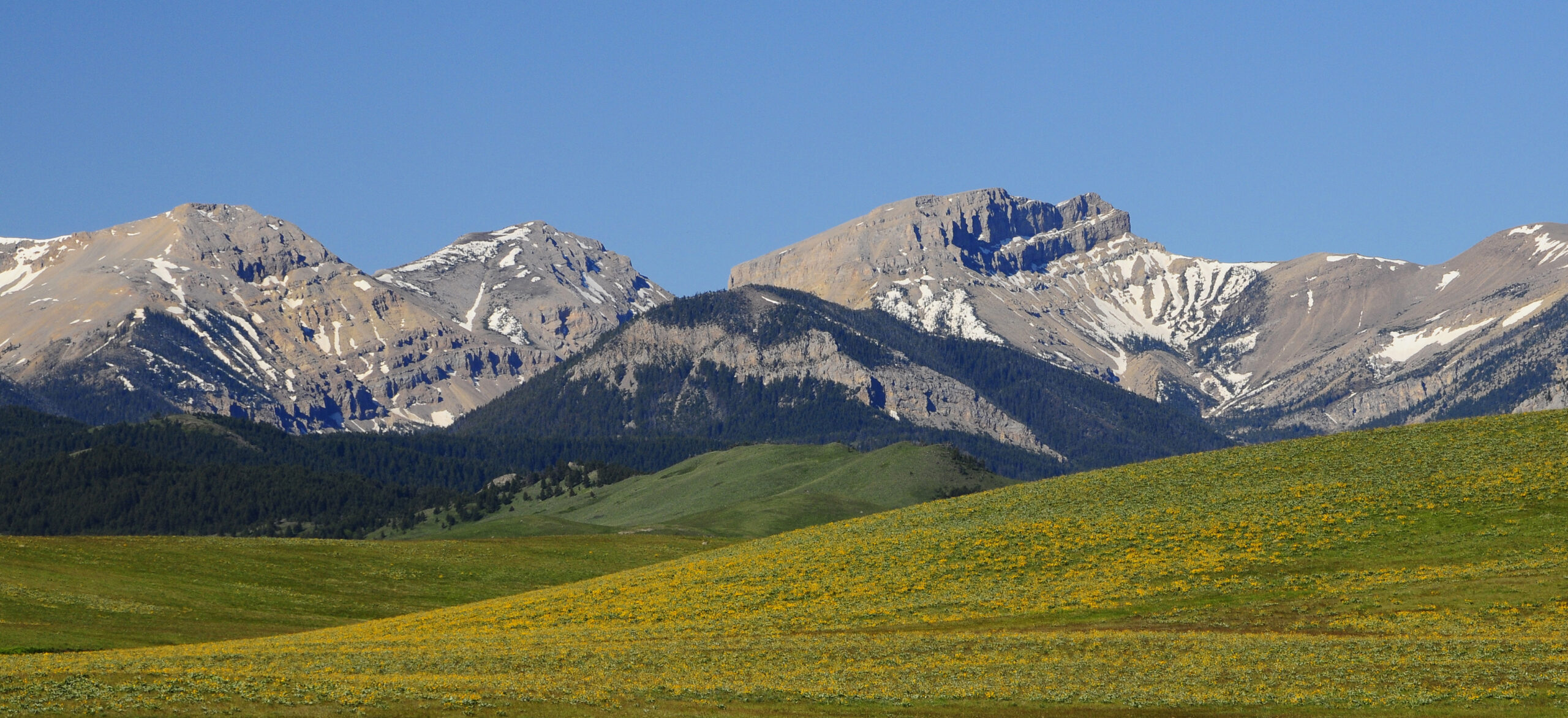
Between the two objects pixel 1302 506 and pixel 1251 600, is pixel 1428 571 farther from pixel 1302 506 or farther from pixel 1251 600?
pixel 1302 506

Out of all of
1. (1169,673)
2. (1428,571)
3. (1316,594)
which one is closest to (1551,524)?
(1428,571)

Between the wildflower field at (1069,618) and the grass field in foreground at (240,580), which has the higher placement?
the grass field in foreground at (240,580)

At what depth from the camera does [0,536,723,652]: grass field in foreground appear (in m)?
86.3

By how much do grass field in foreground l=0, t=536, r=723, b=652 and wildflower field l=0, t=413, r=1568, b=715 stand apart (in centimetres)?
872

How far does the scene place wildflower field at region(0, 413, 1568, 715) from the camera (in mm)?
53594

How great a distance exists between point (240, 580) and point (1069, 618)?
66.0 metres

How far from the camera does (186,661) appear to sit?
61.4 meters

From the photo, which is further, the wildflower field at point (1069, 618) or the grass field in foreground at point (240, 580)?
the grass field in foreground at point (240, 580)

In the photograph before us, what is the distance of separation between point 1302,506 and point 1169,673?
42187 millimetres

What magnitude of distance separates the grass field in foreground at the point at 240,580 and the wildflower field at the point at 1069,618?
8.72m

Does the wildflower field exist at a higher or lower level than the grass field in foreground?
lower

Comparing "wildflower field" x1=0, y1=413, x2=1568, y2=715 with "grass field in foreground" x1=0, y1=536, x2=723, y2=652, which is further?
"grass field in foreground" x1=0, y1=536, x2=723, y2=652

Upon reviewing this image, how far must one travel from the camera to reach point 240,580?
110m

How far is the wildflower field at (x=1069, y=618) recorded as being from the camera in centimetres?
5359
